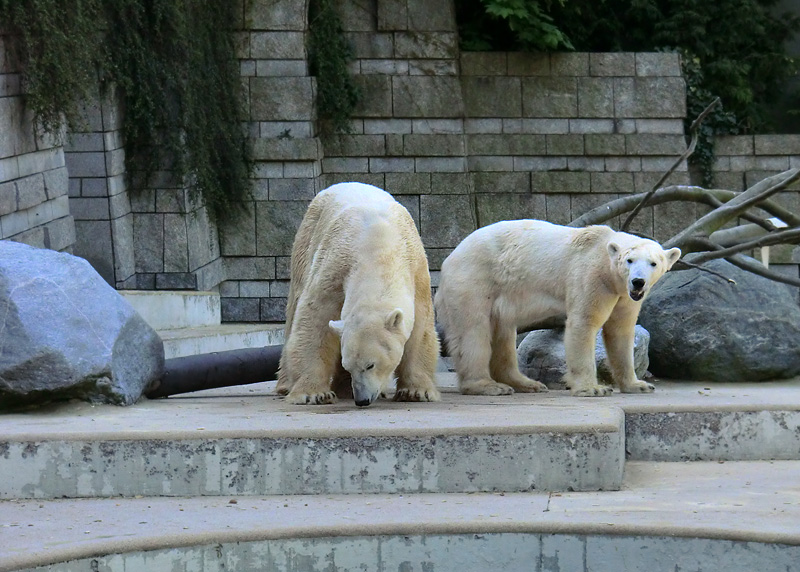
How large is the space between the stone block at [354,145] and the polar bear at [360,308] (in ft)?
21.2

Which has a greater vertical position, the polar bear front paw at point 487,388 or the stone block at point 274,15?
the stone block at point 274,15

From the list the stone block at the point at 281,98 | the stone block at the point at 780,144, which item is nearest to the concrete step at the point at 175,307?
the stone block at the point at 281,98

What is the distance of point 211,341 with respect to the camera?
849cm

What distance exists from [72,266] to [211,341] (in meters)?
3.26

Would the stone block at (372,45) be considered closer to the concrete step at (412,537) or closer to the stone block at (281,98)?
the stone block at (281,98)

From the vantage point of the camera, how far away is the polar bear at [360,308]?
473cm

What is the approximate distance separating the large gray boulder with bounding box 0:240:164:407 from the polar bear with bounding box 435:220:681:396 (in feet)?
5.09

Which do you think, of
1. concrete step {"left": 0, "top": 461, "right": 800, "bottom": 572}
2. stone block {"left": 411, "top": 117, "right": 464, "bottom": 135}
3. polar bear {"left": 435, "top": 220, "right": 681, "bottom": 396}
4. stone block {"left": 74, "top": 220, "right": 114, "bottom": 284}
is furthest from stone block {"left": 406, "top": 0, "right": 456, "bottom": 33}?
concrete step {"left": 0, "top": 461, "right": 800, "bottom": 572}

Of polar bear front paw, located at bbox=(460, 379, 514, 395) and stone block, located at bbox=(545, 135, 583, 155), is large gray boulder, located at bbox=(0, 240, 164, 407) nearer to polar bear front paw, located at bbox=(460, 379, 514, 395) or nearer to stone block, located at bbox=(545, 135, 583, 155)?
polar bear front paw, located at bbox=(460, 379, 514, 395)

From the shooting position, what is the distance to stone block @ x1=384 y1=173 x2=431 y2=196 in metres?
11.9

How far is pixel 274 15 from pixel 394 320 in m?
7.13

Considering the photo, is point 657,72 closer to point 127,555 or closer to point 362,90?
point 362,90

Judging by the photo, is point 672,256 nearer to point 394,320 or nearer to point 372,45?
point 394,320

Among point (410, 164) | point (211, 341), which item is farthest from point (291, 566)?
point (410, 164)
